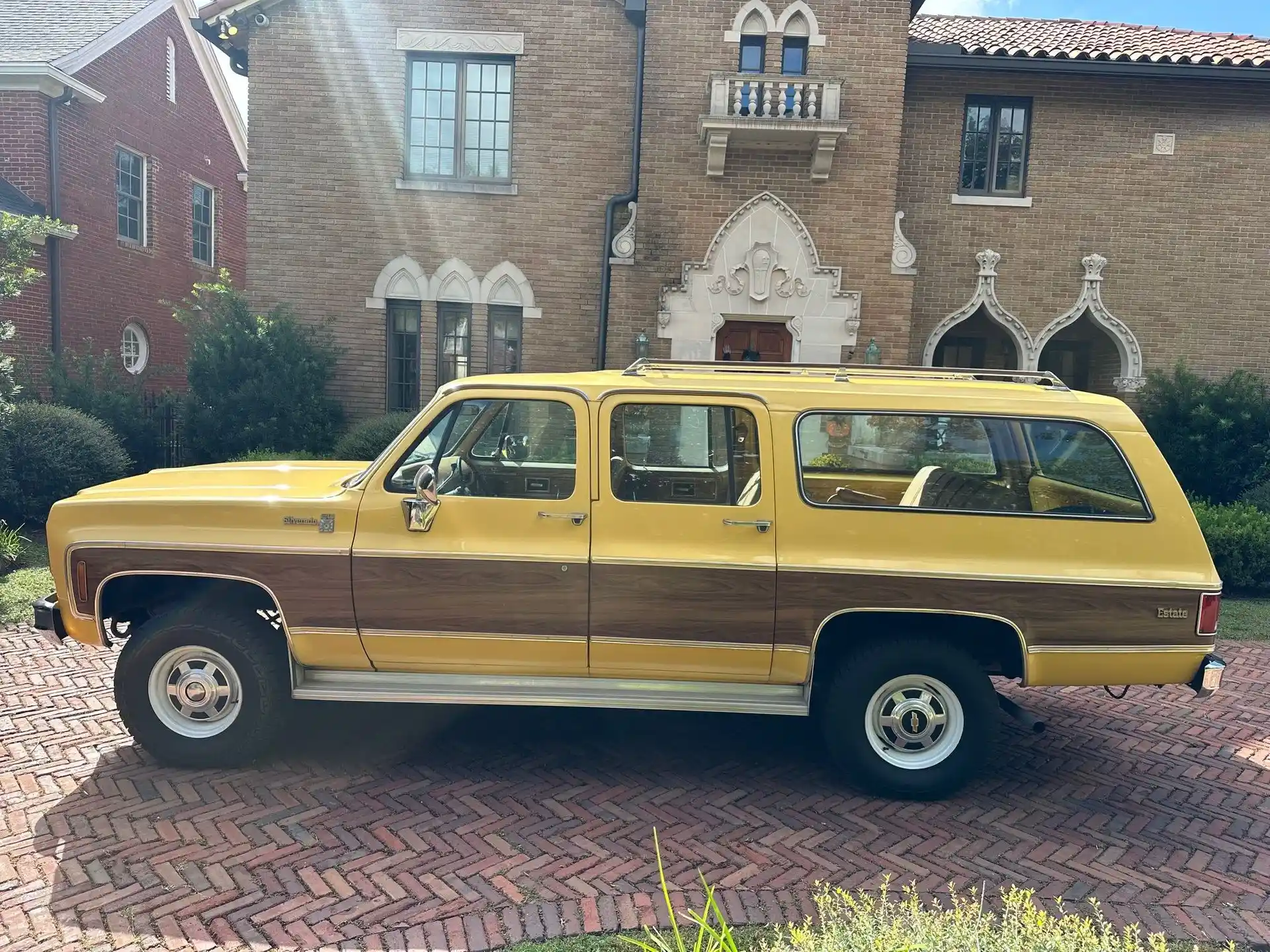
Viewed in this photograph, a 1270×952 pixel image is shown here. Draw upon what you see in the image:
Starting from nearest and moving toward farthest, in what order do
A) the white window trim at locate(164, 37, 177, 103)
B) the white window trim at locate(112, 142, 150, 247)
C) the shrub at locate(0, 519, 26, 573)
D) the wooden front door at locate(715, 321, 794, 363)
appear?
1. the shrub at locate(0, 519, 26, 573)
2. the wooden front door at locate(715, 321, 794, 363)
3. the white window trim at locate(112, 142, 150, 247)
4. the white window trim at locate(164, 37, 177, 103)

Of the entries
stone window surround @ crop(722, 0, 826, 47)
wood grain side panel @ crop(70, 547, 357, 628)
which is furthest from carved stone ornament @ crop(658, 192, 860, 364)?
wood grain side panel @ crop(70, 547, 357, 628)

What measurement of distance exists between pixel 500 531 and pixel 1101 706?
4.48m

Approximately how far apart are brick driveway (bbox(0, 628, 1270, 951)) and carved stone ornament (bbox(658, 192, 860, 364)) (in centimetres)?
781

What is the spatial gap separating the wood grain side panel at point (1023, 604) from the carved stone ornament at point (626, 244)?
29.7ft

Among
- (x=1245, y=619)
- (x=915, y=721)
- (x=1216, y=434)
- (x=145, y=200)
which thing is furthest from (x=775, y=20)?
(x=145, y=200)

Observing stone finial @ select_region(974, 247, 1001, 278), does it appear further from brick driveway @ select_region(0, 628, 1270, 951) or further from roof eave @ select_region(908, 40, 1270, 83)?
brick driveway @ select_region(0, 628, 1270, 951)

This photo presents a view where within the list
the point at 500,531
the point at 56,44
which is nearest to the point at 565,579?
the point at 500,531

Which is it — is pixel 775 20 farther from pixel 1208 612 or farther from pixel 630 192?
pixel 1208 612

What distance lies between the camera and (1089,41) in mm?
13367

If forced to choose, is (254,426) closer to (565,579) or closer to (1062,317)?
(565,579)

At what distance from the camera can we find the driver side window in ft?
14.2

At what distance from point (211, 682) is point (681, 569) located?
2.49 m

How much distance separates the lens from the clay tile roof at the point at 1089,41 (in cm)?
1245

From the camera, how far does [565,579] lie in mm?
4172
